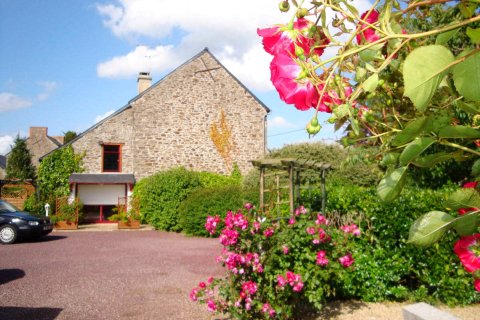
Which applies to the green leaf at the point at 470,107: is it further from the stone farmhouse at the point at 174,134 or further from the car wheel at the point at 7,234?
the stone farmhouse at the point at 174,134

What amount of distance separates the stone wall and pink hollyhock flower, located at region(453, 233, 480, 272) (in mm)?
18382

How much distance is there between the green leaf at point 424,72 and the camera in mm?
421

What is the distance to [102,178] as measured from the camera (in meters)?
18.2

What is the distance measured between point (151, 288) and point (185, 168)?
483 inches

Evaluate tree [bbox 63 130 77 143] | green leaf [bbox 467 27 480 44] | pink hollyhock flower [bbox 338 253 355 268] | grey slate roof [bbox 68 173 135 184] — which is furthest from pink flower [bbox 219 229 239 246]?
tree [bbox 63 130 77 143]

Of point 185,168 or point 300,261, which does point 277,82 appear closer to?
point 300,261

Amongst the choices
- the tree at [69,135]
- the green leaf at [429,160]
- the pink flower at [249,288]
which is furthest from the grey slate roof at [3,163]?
the green leaf at [429,160]

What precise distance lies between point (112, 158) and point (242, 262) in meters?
15.6

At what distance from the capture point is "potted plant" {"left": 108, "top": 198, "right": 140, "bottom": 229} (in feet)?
56.9

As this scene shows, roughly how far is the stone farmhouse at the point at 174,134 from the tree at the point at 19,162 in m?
8.31

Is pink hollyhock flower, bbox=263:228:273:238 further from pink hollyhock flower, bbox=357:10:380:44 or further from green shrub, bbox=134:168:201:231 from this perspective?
green shrub, bbox=134:168:201:231

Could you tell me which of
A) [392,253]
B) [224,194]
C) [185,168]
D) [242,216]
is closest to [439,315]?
[242,216]

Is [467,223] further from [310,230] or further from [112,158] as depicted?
[112,158]

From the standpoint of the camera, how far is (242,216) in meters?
4.75
